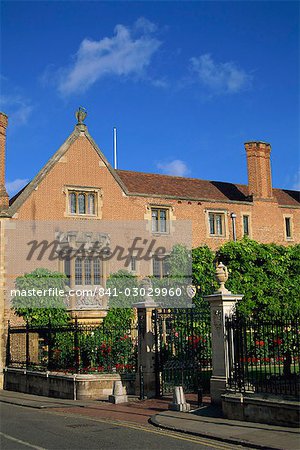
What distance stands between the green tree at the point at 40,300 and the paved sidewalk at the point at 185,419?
712 cm

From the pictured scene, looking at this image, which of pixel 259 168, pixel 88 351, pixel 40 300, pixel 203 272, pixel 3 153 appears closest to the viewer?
pixel 88 351

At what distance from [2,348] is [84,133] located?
40.6 ft

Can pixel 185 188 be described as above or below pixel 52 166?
below

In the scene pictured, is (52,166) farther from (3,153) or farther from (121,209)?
(121,209)

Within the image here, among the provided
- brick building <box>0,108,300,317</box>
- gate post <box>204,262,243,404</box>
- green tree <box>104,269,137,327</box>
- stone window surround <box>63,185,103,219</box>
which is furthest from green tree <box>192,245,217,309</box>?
gate post <box>204,262,243,404</box>

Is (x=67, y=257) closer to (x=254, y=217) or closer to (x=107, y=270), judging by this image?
(x=107, y=270)

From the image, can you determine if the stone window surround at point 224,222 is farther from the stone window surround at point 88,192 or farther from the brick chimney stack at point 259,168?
the stone window surround at point 88,192

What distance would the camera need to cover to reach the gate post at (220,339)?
1486 cm

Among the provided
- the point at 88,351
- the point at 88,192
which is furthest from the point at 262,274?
the point at 88,351

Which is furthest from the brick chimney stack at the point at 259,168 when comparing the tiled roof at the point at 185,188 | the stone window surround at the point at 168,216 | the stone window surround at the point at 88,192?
the stone window surround at the point at 88,192

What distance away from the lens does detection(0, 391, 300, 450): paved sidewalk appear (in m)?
10.9

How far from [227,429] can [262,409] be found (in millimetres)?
984

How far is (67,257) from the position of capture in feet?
96.5

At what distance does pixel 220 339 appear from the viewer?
49.4 ft
